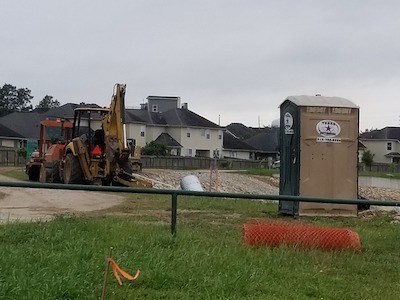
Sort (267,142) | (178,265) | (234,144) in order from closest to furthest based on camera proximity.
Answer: (178,265) → (234,144) → (267,142)

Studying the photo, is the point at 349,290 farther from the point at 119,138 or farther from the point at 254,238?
the point at 119,138

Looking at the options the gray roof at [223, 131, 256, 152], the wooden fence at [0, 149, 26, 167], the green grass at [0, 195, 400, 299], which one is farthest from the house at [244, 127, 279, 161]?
the green grass at [0, 195, 400, 299]

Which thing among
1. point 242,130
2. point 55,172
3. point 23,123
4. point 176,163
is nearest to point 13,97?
point 242,130

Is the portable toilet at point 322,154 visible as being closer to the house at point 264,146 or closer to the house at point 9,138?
the house at point 9,138

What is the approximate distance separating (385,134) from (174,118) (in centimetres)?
3455

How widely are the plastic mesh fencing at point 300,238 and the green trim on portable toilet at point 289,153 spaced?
5.25 m

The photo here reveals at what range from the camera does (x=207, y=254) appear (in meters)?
7.86

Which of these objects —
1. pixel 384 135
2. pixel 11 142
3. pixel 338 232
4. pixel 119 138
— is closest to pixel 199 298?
pixel 338 232

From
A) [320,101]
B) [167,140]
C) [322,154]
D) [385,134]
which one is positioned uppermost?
[385,134]

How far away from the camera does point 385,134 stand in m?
97.6

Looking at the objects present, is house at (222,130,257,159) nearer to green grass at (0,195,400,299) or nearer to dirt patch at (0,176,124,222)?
dirt patch at (0,176,124,222)

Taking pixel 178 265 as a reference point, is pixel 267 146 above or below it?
above

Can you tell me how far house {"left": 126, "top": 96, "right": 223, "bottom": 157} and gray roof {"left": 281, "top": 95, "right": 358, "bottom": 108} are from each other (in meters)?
62.0

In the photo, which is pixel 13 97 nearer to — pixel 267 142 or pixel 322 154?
pixel 267 142
